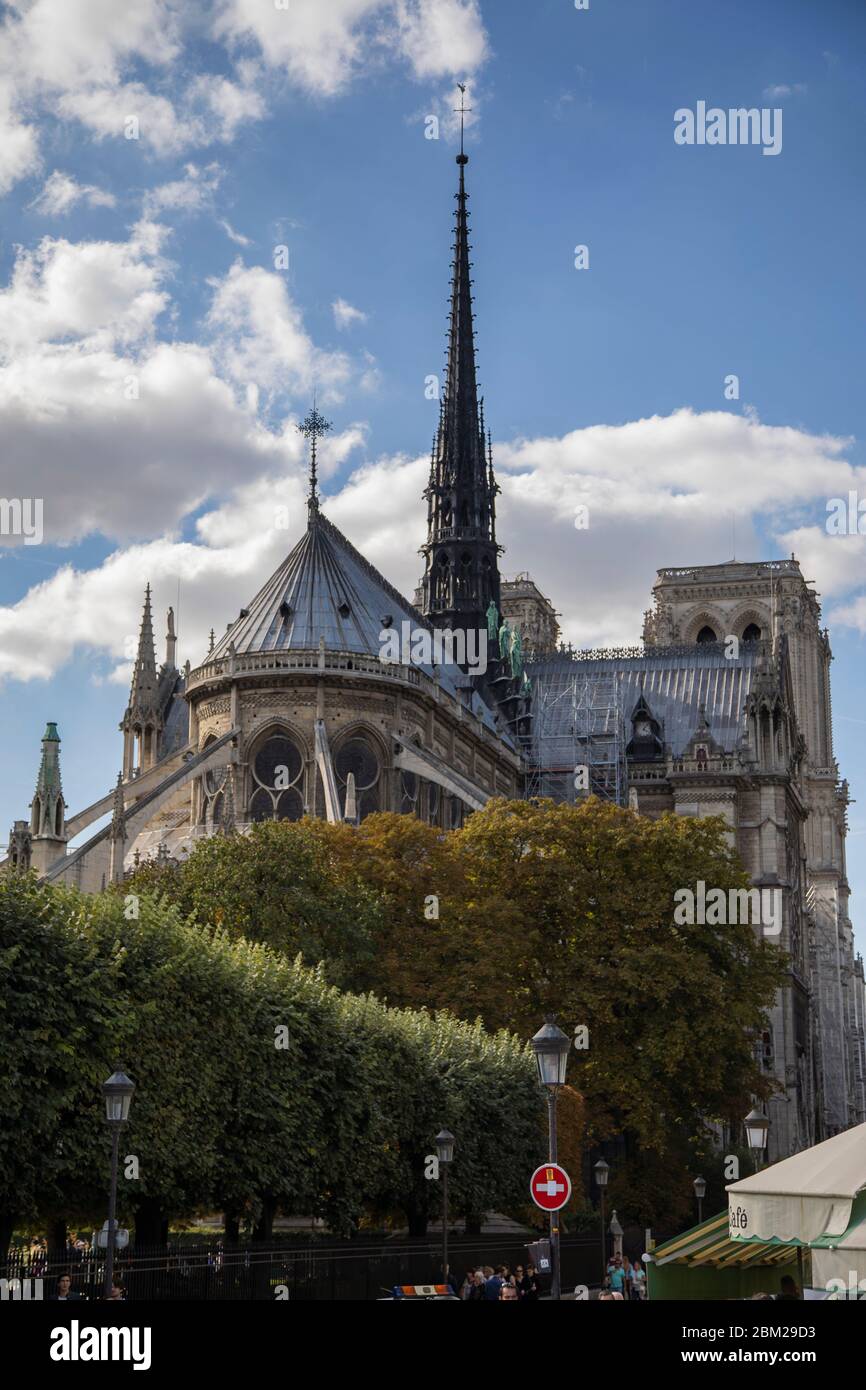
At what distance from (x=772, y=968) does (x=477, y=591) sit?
4181 centimetres

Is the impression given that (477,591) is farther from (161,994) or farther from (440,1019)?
(161,994)

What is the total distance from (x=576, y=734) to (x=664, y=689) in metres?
8.71

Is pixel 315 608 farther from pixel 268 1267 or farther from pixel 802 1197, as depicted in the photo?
pixel 802 1197

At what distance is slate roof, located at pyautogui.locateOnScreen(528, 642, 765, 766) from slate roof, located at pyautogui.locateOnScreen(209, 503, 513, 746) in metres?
22.5

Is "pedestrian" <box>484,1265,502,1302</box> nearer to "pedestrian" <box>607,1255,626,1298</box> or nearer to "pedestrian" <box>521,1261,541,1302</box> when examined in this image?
"pedestrian" <box>521,1261,541,1302</box>

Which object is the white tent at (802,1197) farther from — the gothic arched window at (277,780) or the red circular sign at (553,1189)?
the gothic arched window at (277,780)

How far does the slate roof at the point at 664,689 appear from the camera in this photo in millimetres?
100438

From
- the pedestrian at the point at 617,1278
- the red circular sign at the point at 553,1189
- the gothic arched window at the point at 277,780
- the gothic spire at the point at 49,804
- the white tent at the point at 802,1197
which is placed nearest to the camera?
the white tent at the point at 802,1197

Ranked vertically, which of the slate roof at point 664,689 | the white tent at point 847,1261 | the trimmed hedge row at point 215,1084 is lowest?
the white tent at point 847,1261

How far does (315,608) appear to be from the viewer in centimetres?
7362

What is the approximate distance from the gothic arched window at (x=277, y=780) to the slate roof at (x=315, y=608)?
3.66 meters

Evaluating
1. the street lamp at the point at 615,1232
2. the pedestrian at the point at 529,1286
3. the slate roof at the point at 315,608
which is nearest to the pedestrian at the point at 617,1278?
the pedestrian at the point at 529,1286

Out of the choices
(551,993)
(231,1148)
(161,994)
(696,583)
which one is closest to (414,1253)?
(231,1148)

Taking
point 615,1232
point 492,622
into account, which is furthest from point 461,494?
point 615,1232
